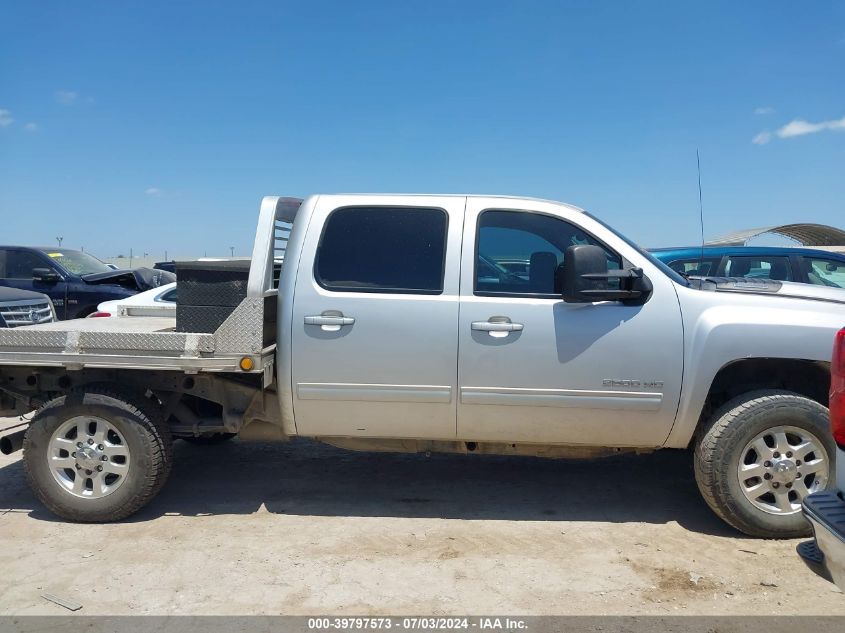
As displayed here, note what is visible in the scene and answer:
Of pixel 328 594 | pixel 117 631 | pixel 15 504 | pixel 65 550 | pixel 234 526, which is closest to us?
pixel 117 631

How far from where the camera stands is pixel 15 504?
4.57 meters

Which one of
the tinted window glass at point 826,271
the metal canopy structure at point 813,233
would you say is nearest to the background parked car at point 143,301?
the tinted window glass at point 826,271

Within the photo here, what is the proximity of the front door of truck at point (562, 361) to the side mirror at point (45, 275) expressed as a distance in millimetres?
8651

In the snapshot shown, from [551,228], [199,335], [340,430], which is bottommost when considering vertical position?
[340,430]

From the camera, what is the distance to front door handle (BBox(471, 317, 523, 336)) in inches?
156

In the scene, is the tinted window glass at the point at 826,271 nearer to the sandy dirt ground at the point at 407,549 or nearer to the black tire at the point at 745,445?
the sandy dirt ground at the point at 407,549

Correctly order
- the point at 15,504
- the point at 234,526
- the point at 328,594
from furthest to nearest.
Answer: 1. the point at 15,504
2. the point at 234,526
3. the point at 328,594

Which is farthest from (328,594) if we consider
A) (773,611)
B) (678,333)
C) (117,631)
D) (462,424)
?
(678,333)

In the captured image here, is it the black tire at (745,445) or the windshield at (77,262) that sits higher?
the windshield at (77,262)

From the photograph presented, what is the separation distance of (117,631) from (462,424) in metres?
2.09

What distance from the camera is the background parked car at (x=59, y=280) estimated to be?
34.0 ft

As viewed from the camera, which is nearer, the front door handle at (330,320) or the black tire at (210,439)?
the front door handle at (330,320)

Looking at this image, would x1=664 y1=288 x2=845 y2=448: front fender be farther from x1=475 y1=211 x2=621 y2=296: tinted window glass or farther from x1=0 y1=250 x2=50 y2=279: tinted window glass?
x1=0 y1=250 x2=50 y2=279: tinted window glass

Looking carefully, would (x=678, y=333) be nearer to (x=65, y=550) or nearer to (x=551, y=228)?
(x=551, y=228)
